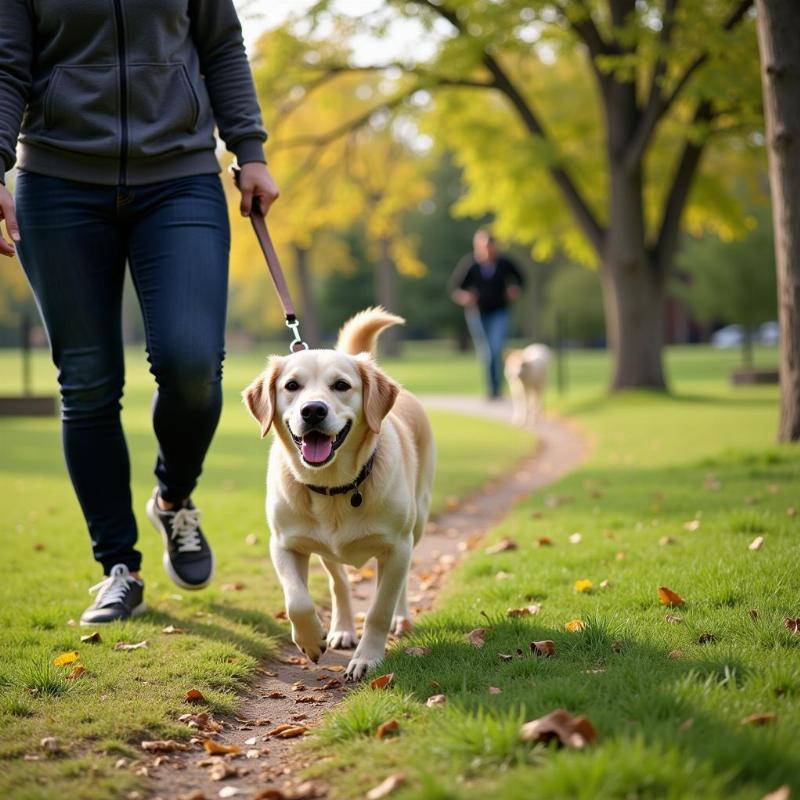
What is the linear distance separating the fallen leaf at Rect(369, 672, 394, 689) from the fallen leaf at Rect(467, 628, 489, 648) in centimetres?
42

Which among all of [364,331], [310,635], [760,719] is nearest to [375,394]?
[364,331]

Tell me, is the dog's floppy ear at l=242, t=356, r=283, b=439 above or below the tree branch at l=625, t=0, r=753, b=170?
below

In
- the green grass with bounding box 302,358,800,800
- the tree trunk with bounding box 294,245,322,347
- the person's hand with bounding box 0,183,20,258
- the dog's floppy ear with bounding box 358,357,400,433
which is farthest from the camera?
the tree trunk with bounding box 294,245,322,347

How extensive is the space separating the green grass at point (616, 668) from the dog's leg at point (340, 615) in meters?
0.37

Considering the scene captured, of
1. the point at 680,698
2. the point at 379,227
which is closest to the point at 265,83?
the point at 379,227

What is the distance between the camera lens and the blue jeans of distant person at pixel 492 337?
1664 cm

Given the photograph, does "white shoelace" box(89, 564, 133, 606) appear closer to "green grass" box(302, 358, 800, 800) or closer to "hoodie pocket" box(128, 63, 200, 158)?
"green grass" box(302, 358, 800, 800)

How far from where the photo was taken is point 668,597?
412 cm

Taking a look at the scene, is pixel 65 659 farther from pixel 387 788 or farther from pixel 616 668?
pixel 616 668

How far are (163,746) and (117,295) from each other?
2.00 metres

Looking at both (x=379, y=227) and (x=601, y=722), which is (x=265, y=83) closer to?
(x=379, y=227)

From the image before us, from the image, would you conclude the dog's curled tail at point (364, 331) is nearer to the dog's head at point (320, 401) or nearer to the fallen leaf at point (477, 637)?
the dog's head at point (320, 401)

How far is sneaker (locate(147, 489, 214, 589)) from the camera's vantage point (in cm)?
454

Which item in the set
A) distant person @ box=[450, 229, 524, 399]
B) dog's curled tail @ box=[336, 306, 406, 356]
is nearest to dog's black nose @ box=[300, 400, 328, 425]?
dog's curled tail @ box=[336, 306, 406, 356]
